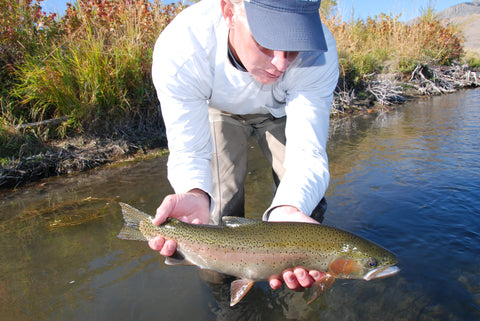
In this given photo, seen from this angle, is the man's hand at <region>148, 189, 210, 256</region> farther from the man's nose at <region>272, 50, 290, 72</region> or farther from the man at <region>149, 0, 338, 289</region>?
the man's nose at <region>272, 50, 290, 72</region>

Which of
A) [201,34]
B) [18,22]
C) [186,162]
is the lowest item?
[186,162]

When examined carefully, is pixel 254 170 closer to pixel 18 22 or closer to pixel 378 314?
pixel 378 314

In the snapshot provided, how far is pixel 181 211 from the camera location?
2.32m

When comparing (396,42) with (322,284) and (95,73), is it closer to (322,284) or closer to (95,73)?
(95,73)

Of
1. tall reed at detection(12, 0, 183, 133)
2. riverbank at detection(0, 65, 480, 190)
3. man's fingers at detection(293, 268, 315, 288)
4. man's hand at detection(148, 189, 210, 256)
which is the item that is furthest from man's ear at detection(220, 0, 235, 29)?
tall reed at detection(12, 0, 183, 133)

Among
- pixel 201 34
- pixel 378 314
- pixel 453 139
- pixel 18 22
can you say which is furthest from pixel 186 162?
pixel 18 22

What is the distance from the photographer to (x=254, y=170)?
5039mm

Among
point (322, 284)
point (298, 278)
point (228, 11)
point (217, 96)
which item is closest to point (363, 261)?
point (322, 284)

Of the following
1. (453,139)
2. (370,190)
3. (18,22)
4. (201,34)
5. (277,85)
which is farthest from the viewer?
(18,22)

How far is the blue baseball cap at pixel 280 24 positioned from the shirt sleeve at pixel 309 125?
1.85ft

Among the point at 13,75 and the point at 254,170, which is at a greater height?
the point at 13,75

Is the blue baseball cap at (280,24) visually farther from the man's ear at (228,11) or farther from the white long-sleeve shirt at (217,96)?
the white long-sleeve shirt at (217,96)

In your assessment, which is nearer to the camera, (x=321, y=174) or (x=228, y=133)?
(x=321, y=174)

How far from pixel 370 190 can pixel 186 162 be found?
8.61 ft
